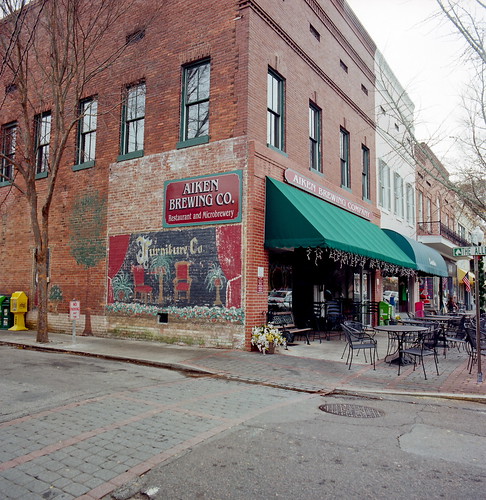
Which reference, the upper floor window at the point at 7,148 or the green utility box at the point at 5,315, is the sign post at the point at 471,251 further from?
the upper floor window at the point at 7,148

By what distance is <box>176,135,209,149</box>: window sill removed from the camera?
464 inches

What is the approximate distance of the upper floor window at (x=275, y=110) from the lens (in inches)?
487

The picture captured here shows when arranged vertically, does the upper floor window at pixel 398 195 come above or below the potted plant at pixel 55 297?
above

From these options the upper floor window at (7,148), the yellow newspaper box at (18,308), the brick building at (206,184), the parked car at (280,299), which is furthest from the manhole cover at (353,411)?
the upper floor window at (7,148)

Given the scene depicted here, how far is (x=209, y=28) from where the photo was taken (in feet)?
39.4

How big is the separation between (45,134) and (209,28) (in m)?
7.05

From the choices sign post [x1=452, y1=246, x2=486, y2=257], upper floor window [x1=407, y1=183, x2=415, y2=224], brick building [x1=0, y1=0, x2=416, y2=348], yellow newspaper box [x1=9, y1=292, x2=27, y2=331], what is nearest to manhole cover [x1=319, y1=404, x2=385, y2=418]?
sign post [x1=452, y1=246, x2=486, y2=257]

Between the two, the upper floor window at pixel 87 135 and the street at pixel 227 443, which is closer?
the street at pixel 227 443

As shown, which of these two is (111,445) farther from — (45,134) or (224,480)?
(45,134)

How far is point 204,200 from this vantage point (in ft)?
38.1

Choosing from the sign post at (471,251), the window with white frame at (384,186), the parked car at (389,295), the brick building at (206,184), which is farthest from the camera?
the parked car at (389,295)

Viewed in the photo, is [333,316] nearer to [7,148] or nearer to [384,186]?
[384,186]

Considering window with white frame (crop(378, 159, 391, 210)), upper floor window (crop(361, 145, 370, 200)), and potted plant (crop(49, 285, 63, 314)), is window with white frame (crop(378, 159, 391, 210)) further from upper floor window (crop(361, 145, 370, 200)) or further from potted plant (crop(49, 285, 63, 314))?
potted plant (crop(49, 285, 63, 314))

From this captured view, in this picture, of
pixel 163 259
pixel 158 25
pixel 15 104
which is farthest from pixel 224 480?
pixel 15 104
